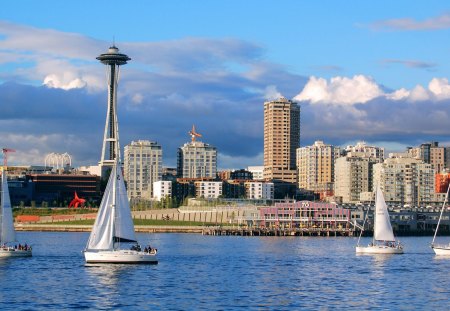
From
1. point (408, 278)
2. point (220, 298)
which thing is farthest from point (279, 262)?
point (220, 298)

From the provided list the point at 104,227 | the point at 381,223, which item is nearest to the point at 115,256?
the point at 104,227

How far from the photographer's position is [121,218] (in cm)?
10162

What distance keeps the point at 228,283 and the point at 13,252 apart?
38.1 m

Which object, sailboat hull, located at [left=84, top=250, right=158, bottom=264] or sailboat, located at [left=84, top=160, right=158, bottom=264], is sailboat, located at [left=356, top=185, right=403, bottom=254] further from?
sailboat, located at [left=84, top=160, right=158, bottom=264]

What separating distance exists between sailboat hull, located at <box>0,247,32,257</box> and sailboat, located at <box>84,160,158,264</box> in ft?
61.3

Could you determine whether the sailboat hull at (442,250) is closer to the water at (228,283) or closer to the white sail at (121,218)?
the water at (228,283)

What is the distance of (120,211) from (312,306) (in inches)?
1315

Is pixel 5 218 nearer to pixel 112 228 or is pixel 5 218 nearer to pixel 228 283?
pixel 112 228

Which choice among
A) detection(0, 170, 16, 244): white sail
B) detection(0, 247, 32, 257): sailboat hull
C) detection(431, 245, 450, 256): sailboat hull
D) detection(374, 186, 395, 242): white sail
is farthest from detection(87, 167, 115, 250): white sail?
detection(431, 245, 450, 256): sailboat hull

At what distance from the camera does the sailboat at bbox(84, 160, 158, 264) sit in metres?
101

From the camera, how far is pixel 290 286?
88000 mm

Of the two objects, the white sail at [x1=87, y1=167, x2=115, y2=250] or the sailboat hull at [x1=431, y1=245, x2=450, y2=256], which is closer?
the white sail at [x1=87, y1=167, x2=115, y2=250]

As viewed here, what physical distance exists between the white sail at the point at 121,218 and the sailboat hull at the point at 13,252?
71.2 feet

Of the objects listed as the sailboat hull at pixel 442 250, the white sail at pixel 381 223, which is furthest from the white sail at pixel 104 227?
the sailboat hull at pixel 442 250
